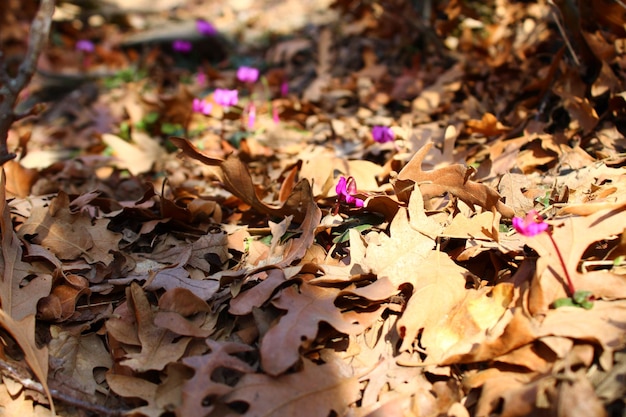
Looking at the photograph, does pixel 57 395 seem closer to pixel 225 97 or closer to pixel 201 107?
pixel 225 97

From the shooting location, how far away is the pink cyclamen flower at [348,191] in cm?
207

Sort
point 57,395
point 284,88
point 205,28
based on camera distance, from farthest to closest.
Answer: point 205,28
point 284,88
point 57,395

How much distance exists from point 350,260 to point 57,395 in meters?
Answer: 1.03

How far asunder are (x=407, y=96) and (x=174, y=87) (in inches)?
86.8

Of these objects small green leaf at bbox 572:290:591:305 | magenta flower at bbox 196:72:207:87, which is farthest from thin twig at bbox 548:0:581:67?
magenta flower at bbox 196:72:207:87

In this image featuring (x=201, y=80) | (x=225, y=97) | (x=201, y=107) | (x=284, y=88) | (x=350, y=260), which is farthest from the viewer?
(x=201, y=80)

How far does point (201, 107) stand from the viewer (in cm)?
345

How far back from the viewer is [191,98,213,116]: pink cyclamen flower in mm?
3451

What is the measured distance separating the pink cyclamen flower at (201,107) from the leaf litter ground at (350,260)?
0.36ft

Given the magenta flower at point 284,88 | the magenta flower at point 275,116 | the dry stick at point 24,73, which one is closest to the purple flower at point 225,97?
the magenta flower at point 275,116

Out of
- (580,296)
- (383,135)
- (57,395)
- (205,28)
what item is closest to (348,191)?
(383,135)

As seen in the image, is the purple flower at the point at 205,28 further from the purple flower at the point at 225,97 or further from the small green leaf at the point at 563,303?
the small green leaf at the point at 563,303

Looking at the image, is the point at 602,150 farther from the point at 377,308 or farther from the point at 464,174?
the point at 377,308

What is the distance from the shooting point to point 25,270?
6.31 ft
